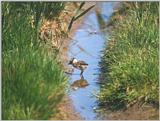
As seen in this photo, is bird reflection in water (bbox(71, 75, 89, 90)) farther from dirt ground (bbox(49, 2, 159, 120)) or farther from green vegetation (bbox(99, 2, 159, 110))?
dirt ground (bbox(49, 2, 159, 120))

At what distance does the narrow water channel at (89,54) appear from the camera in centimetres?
827

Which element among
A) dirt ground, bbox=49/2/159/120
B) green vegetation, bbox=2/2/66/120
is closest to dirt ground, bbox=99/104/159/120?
dirt ground, bbox=49/2/159/120

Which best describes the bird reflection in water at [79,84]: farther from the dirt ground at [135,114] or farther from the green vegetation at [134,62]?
the dirt ground at [135,114]

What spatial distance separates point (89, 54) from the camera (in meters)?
10.8

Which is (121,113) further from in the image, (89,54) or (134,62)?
(89,54)

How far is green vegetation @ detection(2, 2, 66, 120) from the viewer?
256 inches

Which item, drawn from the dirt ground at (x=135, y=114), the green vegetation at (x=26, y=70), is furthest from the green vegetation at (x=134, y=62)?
the green vegetation at (x=26, y=70)

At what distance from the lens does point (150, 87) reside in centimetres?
776

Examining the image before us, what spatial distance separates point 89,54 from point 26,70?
13.0 feet

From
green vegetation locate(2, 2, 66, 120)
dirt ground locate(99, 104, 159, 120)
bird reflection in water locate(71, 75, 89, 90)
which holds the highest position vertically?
green vegetation locate(2, 2, 66, 120)

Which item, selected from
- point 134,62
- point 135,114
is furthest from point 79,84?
point 135,114

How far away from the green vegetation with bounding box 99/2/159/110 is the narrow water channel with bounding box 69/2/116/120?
21 centimetres

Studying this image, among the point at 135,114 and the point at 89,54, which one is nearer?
the point at 135,114

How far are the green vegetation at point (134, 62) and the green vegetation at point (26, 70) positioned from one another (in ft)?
2.79
